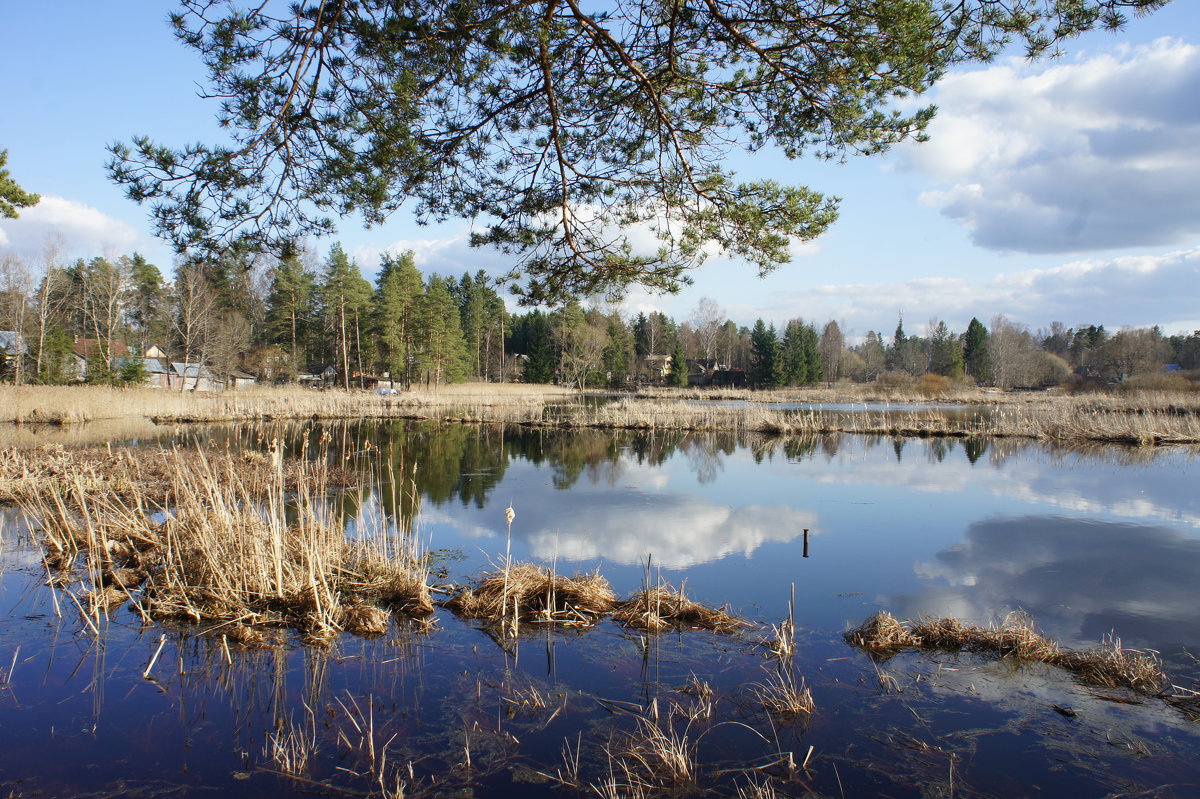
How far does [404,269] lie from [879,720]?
4423 centimetres

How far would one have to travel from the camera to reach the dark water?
11.2 feet

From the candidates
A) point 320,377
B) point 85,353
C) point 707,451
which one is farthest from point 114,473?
point 320,377

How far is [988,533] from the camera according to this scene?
9.78 metres

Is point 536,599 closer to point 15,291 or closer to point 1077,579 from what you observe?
point 1077,579

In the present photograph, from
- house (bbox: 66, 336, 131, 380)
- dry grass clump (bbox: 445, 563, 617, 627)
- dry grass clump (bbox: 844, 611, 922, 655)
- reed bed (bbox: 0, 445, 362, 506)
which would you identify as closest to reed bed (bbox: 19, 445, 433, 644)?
dry grass clump (bbox: 445, 563, 617, 627)

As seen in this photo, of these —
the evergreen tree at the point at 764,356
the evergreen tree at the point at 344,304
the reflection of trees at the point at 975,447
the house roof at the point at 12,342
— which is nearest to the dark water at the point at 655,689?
the reflection of trees at the point at 975,447

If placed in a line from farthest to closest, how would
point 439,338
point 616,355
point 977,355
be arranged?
1. point 977,355
2. point 616,355
3. point 439,338

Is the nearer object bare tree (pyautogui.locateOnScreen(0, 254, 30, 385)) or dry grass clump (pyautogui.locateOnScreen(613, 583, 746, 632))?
dry grass clump (pyautogui.locateOnScreen(613, 583, 746, 632))

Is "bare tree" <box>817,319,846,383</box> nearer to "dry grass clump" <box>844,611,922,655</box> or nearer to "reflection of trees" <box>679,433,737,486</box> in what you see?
"reflection of trees" <box>679,433,737,486</box>

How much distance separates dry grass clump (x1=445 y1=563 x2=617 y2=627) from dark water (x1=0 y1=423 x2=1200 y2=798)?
0.22 meters

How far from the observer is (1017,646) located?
504 cm

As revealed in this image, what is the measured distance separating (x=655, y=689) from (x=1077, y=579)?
5814mm

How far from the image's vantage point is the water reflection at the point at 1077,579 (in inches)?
238

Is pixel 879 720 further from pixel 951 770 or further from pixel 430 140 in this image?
pixel 430 140
